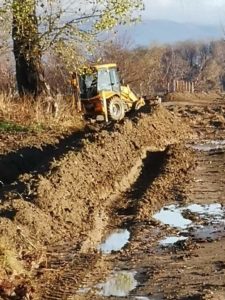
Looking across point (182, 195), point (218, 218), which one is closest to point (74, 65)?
point (182, 195)

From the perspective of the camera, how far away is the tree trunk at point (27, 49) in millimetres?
21511

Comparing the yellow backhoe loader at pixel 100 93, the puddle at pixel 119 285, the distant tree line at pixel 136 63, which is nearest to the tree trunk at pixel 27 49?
the distant tree line at pixel 136 63

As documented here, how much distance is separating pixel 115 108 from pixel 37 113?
650 centimetres

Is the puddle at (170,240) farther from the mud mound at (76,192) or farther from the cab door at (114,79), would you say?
the cab door at (114,79)

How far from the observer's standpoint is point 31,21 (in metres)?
22.5

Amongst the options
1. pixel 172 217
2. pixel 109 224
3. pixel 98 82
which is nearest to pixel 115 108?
pixel 98 82

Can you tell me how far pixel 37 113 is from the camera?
22.7 m

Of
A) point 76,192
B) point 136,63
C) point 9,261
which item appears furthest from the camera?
point 136,63

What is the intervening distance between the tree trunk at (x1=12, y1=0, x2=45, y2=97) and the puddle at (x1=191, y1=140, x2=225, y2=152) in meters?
5.41

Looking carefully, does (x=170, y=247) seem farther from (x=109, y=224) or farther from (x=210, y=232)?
(x=109, y=224)

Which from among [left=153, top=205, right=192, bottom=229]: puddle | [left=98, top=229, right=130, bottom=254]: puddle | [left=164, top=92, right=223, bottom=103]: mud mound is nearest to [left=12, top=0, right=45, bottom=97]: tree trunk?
[left=153, top=205, right=192, bottom=229]: puddle

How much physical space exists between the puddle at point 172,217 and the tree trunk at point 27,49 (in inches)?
393

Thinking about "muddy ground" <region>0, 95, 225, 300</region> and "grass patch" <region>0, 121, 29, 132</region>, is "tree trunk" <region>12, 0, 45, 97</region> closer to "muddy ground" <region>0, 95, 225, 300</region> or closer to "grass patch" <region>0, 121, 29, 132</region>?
"grass patch" <region>0, 121, 29, 132</region>

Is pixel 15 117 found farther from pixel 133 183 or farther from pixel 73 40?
pixel 133 183
